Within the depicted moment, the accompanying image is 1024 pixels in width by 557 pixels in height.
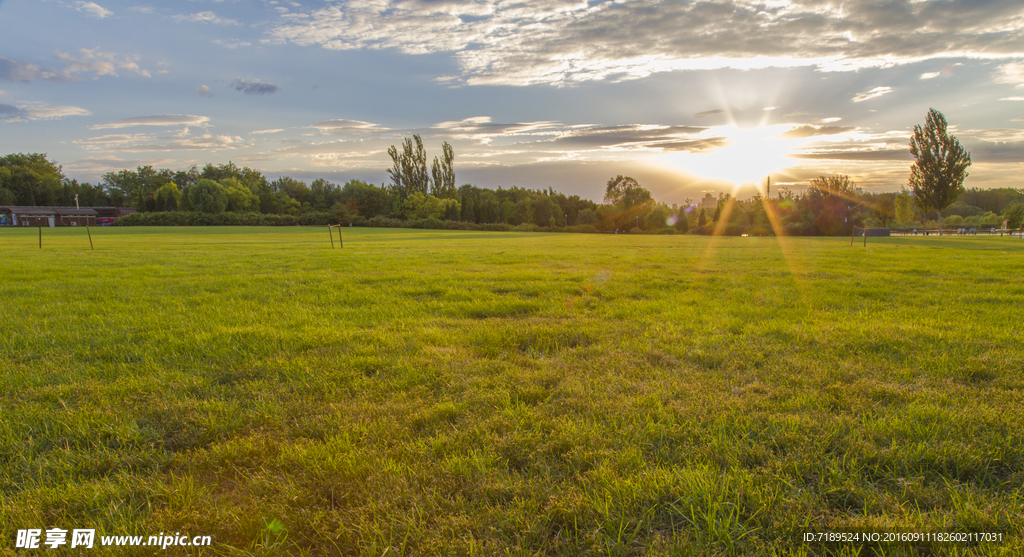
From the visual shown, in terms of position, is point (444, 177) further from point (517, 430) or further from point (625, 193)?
point (517, 430)

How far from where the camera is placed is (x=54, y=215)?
8538 cm

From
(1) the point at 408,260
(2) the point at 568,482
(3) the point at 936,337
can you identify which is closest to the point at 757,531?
(2) the point at 568,482

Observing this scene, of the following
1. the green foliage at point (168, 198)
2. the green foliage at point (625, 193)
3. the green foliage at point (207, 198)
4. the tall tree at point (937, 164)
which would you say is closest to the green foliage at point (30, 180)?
the green foliage at point (168, 198)

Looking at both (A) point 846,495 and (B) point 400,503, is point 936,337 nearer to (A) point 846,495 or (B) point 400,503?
(A) point 846,495

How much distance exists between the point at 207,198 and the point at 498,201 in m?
52.1

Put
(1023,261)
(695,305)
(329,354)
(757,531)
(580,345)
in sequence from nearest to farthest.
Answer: (757,531), (329,354), (580,345), (695,305), (1023,261)

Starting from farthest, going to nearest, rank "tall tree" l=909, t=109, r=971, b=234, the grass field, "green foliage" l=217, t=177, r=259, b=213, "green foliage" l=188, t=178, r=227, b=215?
"green foliage" l=217, t=177, r=259, b=213, "green foliage" l=188, t=178, r=227, b=215, "tall tree" l=909, t=109, r=971, b=234, the grass field

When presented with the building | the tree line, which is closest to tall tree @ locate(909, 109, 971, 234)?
the tree line

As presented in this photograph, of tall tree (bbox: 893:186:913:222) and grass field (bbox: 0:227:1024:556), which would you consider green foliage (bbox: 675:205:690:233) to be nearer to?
tall tree (bbox: 893:186:913:222)

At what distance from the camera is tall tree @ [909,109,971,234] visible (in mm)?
50906

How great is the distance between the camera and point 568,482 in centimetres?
225

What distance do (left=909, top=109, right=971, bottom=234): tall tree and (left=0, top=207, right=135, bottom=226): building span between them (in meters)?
123

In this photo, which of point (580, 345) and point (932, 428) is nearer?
point (932, 428)

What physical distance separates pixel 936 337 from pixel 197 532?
614 centimetres
